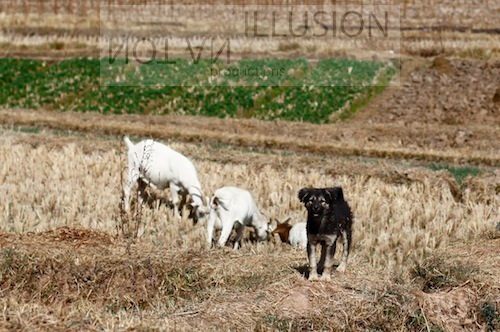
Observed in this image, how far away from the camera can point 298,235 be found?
41.6ft

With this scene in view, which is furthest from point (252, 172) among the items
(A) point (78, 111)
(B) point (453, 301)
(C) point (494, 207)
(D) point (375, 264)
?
(A) point (78, 111)

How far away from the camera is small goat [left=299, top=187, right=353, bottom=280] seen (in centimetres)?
867

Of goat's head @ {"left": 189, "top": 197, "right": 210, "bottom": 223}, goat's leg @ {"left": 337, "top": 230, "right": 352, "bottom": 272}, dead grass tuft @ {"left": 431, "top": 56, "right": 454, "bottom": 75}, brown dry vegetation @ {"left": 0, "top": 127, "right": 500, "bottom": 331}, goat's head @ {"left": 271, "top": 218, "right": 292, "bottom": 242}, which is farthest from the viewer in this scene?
dead grass tuft @ {"left": 431, "top": 56, "right": 454, "bottom": 75}

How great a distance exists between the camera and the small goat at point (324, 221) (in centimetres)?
867

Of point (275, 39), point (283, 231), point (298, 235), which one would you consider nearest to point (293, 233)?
point (298, 235)

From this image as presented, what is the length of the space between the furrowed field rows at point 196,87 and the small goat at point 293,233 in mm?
19275

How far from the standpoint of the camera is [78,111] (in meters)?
34.8

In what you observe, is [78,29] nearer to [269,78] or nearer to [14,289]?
[269,78]

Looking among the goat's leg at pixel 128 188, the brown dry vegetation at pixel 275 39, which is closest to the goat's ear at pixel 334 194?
the goat's leg at pixel 128 188

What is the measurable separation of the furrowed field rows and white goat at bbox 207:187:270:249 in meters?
19.5

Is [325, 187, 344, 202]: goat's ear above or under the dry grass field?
above

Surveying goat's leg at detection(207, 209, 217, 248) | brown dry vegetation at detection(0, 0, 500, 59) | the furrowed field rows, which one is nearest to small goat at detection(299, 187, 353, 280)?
goat's leg at detection(207, 209, 217, 248)

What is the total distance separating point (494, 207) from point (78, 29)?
121ft

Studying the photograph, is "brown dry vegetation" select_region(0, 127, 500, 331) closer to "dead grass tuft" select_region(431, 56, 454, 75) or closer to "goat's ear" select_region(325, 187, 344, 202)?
"goat's ear" select_region(325, 187, 344, 202)
